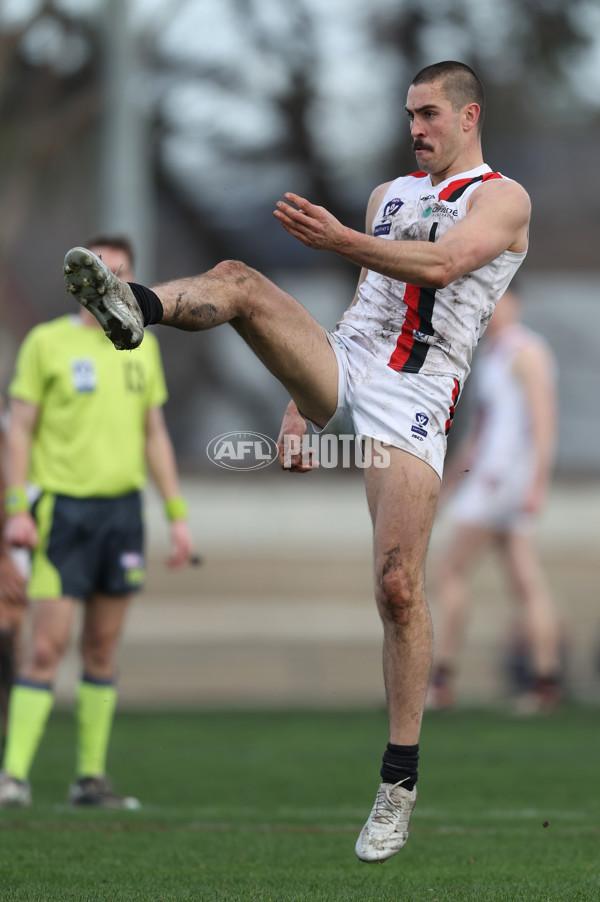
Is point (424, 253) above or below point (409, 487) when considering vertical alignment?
above

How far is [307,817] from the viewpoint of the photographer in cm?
698

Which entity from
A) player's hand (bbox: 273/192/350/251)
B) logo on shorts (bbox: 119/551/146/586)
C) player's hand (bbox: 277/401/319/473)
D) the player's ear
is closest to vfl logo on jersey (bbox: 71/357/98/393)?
logo on shorts (bbox: 119/551/146/586)

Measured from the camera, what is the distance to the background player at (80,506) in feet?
23.8

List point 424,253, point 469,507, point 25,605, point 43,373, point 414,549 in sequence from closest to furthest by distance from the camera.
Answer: point 424,253 → point 414,549 → point 43,373 → point 25,605 → point 469,507

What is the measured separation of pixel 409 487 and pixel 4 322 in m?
15.1

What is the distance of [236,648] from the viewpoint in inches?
623

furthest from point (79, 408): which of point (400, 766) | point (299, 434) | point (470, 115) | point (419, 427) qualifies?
point (400, 766)

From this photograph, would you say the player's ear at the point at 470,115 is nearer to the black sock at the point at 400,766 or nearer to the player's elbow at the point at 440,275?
the player's elbow at the point at 440,275

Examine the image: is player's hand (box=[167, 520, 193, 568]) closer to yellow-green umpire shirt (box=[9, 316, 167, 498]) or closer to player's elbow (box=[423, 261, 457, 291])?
yellow-green umpire shirt (box=[9, 316, 167, 498])

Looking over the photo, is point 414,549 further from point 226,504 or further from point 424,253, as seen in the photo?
point 226,504

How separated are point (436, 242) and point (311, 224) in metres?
0.46

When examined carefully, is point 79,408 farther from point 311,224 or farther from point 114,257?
point 311,224

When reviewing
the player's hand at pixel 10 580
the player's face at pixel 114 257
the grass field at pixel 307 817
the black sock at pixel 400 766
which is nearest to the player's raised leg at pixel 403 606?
the black sock at pixel 400 766

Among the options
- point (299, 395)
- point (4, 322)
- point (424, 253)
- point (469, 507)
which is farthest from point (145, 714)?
point (4, 322)
